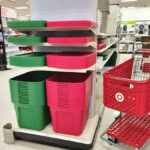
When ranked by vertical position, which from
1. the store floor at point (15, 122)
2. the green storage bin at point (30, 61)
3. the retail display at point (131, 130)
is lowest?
the store floor at point (15, 122)

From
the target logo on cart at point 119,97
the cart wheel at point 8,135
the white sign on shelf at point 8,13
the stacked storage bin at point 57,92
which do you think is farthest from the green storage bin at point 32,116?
the white sign on shelf at point 8,13

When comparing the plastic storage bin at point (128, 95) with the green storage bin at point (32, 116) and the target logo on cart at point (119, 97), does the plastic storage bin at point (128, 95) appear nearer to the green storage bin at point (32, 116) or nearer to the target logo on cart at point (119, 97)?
the target logo on cart at point (119, 97)

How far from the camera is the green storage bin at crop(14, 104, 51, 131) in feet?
5.90

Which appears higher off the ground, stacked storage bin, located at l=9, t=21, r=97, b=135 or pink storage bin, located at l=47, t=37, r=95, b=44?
pink storage bin, located at l=47, t=37, r=95, b=44

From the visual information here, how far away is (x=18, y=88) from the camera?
1739 millimetres

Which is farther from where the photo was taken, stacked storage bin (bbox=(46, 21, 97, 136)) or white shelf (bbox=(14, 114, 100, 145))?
white shelf (bbox=(14, 114, 100, 145))

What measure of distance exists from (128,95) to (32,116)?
1094mm

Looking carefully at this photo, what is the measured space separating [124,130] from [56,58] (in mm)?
A: 1193

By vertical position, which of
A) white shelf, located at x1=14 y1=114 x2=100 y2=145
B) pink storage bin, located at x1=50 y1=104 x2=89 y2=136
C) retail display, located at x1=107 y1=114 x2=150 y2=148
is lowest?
retail display, located at x1=107 y1=114 x2=150 y2=148

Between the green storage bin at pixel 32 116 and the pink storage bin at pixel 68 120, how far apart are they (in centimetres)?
15

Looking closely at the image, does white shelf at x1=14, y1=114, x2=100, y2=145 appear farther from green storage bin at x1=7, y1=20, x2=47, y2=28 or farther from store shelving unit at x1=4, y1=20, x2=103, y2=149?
green storage bin at x1=7, y1=20, x2=47, y2=28

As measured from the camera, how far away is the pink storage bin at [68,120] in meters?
1.70

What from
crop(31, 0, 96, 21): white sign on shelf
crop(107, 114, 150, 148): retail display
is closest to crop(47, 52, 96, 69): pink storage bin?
crop(31, 0, 96, 21): white sign on shelf

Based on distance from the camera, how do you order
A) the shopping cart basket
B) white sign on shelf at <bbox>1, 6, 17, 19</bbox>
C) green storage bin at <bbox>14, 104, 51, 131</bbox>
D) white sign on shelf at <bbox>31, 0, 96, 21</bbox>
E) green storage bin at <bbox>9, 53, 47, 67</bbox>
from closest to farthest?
the shopping cart basket
green storage bin at <bbox>9, 53, 47, 67</bbox>
green storage bin at <bbox>14, 104, 51, 131</bbox>
white sign on shelf at <bbox>31, 0, 96, 21</bbox>
white sign on shelf at <bbox>1, 6, 17, 19</bbox>
